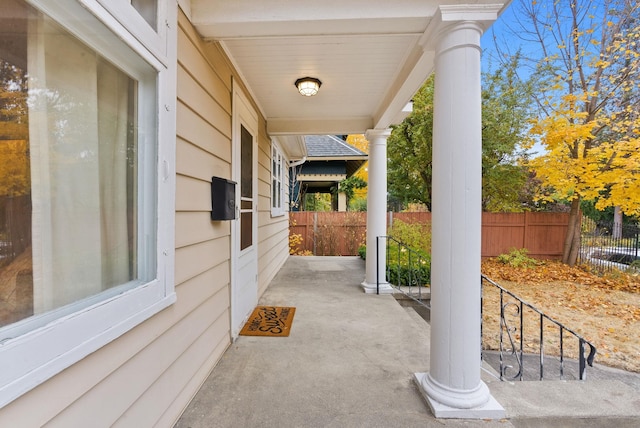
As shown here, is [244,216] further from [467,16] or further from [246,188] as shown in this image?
[467,16]

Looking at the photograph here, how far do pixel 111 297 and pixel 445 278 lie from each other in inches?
65.4

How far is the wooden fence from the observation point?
27.2 ft

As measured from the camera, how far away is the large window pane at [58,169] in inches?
31.9

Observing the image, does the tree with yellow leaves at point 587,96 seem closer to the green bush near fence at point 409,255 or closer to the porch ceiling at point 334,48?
the green bush near fence at point 409,255

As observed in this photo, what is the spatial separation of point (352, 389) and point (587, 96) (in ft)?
27.6

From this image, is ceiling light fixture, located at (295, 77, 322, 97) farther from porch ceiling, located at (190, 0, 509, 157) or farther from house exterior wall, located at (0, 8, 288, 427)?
house exterior wall, located at (0, 8, 288, 427)

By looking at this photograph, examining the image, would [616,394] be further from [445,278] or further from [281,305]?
[281,305]

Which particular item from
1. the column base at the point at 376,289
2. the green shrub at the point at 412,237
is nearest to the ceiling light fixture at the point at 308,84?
the column base at the point at 376,289

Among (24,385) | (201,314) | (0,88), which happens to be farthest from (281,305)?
(0,88)

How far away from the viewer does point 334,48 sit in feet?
7.79

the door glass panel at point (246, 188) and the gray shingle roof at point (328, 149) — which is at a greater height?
the gray shingle roof at point (328, 149)

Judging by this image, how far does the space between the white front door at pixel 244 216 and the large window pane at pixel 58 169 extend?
4.44ft

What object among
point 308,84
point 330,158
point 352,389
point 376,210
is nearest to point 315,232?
point 330,158

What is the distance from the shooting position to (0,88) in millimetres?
766
